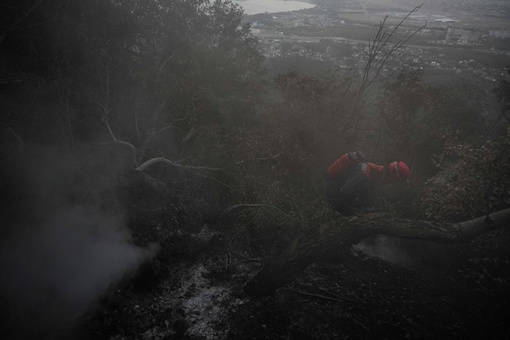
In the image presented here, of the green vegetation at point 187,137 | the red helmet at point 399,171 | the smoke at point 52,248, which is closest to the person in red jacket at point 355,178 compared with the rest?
the red helmet at point 399,171

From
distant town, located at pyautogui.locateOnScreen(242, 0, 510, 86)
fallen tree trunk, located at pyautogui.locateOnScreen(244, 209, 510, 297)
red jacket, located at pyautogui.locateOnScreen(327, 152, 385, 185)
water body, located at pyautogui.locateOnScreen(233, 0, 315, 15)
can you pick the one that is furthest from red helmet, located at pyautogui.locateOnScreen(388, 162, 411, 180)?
water body, located at pyautogui.locateOnScreen(233, 0, 315, 15)

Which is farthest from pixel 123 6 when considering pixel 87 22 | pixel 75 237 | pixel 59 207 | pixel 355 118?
pixel 355 118

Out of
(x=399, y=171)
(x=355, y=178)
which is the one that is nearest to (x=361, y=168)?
(x=355, y=178)

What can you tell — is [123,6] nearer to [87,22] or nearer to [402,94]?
[87,22]

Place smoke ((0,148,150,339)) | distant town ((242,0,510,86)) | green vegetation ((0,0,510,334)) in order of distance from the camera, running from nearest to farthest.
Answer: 1. smoke ((0,148,150,339))
2. green vegetation ((0,0,510,334))
3. distant town ((242,0,510,86))

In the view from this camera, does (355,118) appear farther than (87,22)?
Yes

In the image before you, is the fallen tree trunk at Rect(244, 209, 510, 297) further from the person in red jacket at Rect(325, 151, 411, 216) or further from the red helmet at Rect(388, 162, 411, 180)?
the red helmet at Rect(388, 162, 411, 180)

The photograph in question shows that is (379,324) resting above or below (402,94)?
below

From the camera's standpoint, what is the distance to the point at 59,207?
5859 millimetres

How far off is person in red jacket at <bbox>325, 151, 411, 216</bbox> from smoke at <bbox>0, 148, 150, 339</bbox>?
4.22 meters

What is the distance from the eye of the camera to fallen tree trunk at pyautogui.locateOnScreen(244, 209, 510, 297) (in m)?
5.17

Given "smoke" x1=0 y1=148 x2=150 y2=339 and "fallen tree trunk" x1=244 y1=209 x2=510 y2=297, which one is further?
"fallen tree trunk" x1=244 y1=209 x2=510 y2=297

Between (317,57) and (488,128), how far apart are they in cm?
1903

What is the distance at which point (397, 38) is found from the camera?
3484 cm
